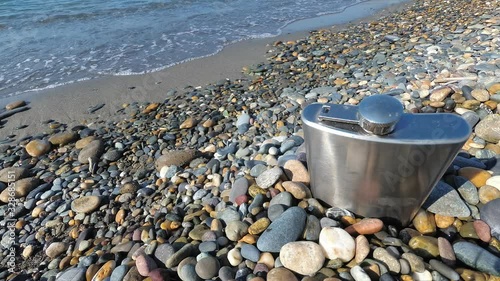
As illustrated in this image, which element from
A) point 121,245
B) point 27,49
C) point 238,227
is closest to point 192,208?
point 121,245

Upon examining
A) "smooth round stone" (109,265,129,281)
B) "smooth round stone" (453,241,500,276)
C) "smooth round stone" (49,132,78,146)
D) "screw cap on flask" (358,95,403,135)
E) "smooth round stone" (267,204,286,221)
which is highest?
"screw cap on flask" (358,95,403,135)

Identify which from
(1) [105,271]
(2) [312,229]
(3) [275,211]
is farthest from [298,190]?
(1) [105,271]

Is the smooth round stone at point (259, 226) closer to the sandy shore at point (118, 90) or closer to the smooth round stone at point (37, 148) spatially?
the smooth round stone at point (37, 148)

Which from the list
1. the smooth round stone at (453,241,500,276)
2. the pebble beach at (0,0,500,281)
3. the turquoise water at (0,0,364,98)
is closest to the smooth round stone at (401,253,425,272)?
the pebble beach at (0,0,500,281)

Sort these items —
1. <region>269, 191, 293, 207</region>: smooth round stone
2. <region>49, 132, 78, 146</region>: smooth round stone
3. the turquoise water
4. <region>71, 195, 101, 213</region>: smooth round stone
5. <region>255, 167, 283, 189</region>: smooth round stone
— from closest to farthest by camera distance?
<region>269, 191, 293, 207</region>: smooth round stone → <region>255, 167, 283, 189</region>: smooth round stone → <region>71, 195, 101, 213</region>: smooth round stone → <region>49, 132, 78, 146</region>: smooth round stone → the turquoise water

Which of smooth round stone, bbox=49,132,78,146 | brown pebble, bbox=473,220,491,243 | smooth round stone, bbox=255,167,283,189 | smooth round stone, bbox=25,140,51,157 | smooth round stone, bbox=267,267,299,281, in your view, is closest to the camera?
smooth round stone, bbox=267,267,299,281

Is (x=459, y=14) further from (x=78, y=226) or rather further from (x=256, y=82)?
(x=78, y=226)

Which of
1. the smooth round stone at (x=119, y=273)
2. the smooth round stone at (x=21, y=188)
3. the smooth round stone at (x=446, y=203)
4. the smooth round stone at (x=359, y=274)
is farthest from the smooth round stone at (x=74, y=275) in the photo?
the smooth round stone at (x=446, y=203)

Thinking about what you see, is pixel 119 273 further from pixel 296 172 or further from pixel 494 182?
pixel 494 182

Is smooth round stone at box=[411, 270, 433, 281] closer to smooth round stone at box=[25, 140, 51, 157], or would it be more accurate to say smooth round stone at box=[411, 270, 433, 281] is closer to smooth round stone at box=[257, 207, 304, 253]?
smooth round stone at box=[257, 207, 304, 253]

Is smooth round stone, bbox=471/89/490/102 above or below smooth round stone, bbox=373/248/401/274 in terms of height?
below

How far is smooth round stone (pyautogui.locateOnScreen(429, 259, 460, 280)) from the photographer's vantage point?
149 centimetres

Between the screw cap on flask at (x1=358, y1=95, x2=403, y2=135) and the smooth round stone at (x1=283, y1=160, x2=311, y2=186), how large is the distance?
878mm

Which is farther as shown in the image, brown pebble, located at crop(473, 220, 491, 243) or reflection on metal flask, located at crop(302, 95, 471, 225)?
brown pebble, located at crop(473, 220, 491, 243)
